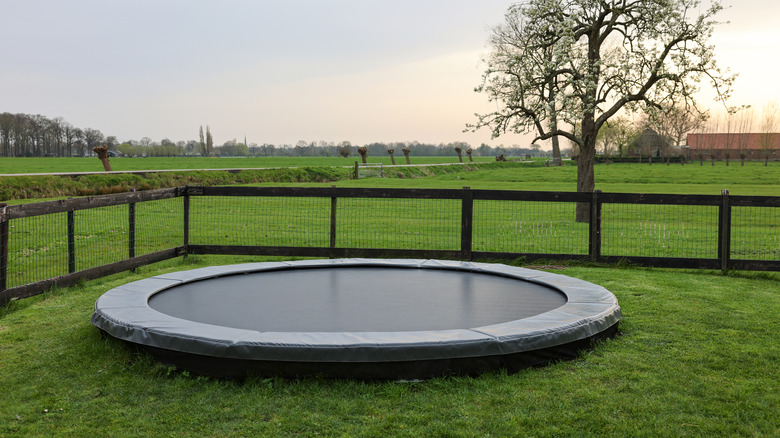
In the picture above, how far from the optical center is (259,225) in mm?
10969

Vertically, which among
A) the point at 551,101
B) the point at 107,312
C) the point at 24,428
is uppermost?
the point at 551,101

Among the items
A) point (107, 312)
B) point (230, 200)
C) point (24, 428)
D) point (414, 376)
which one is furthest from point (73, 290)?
point (230, 200)

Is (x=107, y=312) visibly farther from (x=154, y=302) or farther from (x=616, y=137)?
(x=616, y=137)

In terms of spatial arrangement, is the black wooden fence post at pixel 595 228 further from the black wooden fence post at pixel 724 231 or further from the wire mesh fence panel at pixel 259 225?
the wire mesh fence panel at pixel 259 225

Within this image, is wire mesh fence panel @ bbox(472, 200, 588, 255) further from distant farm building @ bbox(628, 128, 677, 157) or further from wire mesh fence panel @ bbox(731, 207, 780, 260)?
distant farm building @ bbox(628, 128, 677, 157)

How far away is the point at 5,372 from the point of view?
11.0ft

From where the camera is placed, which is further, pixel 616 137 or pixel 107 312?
pixel 616 137

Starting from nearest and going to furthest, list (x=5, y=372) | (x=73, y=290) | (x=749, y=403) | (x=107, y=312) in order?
(x=749, y=403), (x=5, y=372), (x=107, y=312), (x=73, y=290)

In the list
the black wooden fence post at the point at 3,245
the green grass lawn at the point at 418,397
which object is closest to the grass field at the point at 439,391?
the green grass lawn at the point at 418,397

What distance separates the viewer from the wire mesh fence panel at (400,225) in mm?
9078

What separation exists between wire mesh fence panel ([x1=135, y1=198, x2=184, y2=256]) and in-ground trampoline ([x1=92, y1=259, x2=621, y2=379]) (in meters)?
3.34

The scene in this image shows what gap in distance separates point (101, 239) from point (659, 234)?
9.16m

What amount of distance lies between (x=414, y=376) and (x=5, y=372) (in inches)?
89.3

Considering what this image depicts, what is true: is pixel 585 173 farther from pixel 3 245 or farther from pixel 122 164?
pixel 122 164
